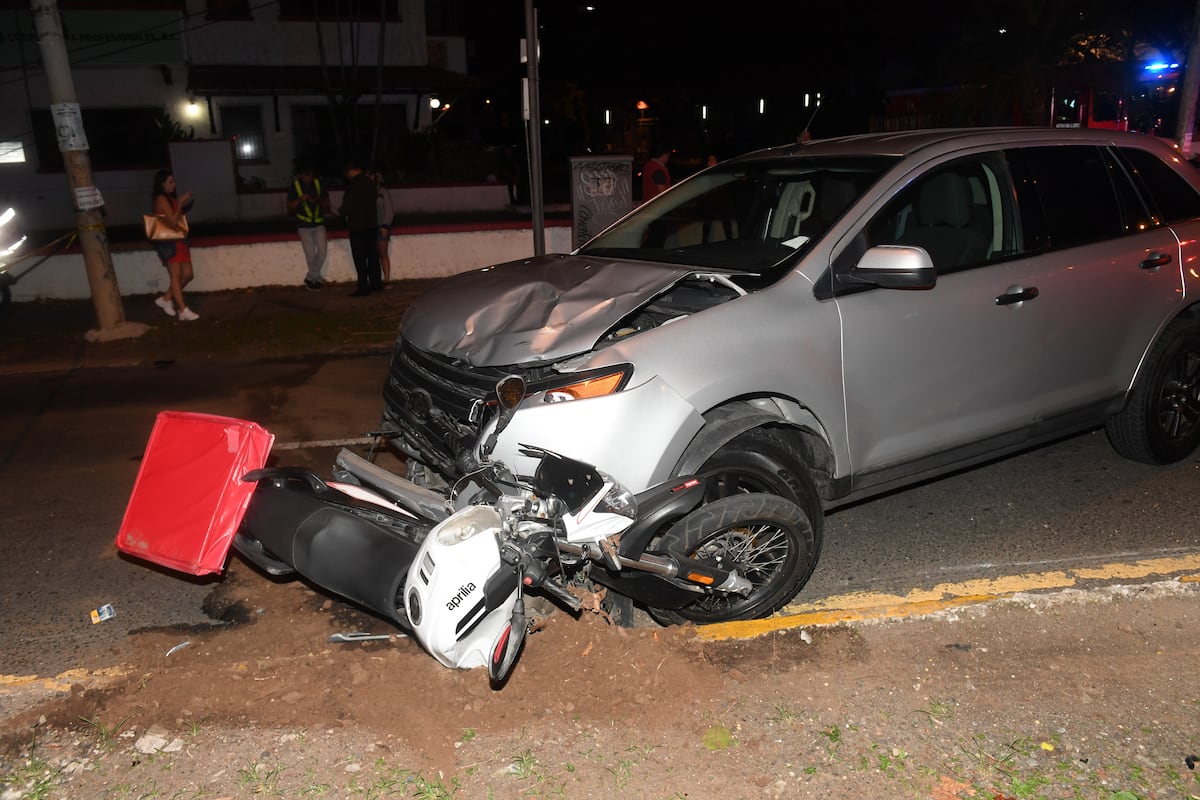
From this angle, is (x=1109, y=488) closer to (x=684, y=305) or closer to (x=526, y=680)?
(x=684, y=305)

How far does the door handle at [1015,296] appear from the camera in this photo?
4.48m

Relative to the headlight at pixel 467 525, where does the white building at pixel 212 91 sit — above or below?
above

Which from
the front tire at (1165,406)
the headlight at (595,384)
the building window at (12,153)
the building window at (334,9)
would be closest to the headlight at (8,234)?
the headlight at (595,384)

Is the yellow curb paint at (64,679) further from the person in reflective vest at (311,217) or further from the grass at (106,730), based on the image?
the person in reflective vest at (311,217)

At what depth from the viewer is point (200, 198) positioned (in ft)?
71.1

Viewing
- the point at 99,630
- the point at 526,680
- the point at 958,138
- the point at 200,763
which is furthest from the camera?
the point at 958,138

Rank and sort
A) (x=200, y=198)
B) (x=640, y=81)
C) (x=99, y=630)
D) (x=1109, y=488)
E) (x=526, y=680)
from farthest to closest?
1. (x=640, y=81)
2. (x=200, y=198)
3. (x=1109, y=488)
4. (x=99, y=630)
5. (x=526, y=680)

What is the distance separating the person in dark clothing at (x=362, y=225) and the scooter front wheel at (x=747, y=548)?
9634mm

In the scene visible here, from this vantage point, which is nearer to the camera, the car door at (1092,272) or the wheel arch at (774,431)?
the wheel arch at (774,431)

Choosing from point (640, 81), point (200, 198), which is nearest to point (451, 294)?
point (200, 198)

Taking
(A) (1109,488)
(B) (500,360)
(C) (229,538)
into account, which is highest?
(B) (500,360)

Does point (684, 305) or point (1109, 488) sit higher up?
point (684, 305)

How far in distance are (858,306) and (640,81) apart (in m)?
40.3

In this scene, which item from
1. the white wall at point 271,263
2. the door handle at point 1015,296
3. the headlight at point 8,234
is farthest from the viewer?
the white wall at point 271,263
